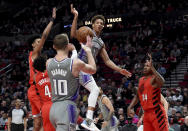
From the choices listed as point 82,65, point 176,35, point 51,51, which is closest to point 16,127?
point 82,65

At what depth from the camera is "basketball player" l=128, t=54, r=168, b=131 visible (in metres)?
7.09

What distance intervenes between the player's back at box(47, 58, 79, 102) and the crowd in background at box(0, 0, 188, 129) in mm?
7222

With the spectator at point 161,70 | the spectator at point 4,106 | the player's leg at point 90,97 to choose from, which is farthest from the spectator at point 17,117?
the spectator at point 161,70

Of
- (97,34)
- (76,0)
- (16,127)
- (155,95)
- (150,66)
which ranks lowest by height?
(16,127)

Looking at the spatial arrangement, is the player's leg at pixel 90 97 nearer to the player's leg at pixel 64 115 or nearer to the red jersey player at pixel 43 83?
the red jersey player at pixel 43 83

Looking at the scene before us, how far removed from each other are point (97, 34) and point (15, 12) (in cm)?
2308

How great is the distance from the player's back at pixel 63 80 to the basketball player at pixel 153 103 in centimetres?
195

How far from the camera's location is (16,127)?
41.7 ft

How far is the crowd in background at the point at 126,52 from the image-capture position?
15.7 metres

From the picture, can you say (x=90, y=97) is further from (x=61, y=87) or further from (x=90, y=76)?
(x=61, y=87)

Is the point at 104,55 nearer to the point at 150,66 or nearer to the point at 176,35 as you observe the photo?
the point at 150,66

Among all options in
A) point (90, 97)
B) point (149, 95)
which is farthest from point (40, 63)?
point (149, 95)

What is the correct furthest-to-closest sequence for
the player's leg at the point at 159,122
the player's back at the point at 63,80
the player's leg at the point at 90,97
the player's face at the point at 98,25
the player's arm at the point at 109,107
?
the player's arm at the point at 109,107
the player's face at the point at 98,25
the player's leg at the point at 159,122
the player's leg at the point at 90,97
the player's back at the point at 63,80

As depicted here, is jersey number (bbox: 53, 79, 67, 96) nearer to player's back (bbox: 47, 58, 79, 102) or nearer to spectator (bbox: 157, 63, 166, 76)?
player's back (bbox: 47, 58, 79, 102)
